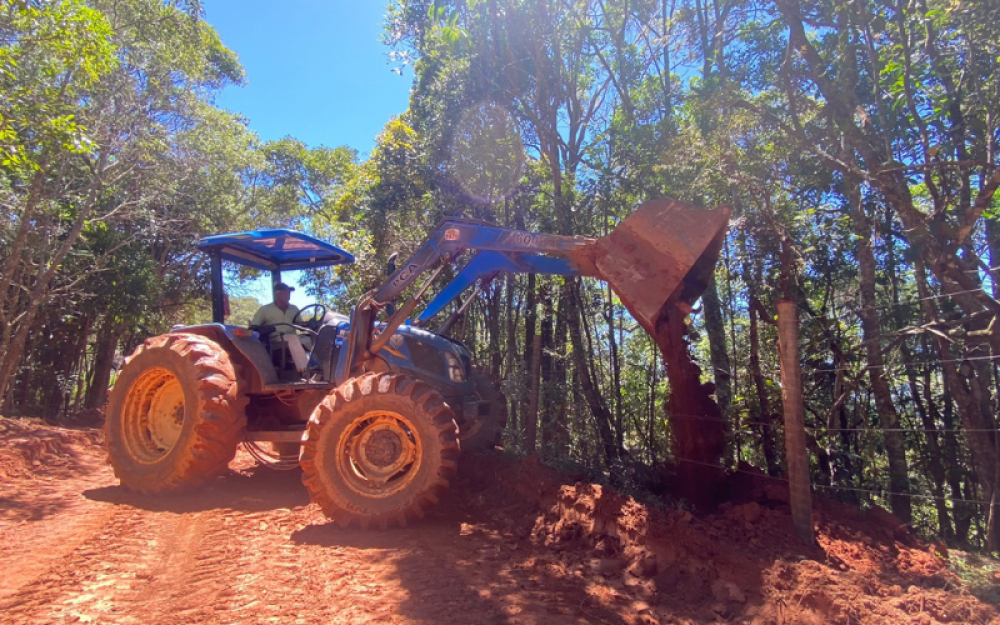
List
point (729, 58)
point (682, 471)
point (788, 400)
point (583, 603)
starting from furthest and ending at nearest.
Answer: point (729, 58) < point (682, 471) < point (788, 400) < point (583, 603)

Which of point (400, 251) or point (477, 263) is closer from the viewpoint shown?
point (477, 263)

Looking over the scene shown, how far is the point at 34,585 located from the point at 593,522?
3.77 meters

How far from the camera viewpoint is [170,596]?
12.3ft

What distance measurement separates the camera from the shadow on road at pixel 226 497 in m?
5.96

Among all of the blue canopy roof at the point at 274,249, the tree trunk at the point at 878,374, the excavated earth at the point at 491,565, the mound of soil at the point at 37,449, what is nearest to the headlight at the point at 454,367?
the excavated earth at the point at 491,565

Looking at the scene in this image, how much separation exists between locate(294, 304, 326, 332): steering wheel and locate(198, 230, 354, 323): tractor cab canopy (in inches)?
24.2

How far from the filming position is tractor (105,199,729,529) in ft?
16.8

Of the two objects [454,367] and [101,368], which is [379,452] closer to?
[454,367]

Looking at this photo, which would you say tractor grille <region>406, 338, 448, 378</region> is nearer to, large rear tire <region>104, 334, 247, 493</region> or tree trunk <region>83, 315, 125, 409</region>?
large rear tire <region>104, 334, 247, 493</region>

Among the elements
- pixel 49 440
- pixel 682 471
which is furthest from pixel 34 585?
pixel 49 440

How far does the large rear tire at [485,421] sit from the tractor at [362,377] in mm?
22

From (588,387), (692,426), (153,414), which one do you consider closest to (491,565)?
(692,426)

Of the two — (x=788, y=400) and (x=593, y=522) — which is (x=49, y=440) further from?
(x=788, y=400)

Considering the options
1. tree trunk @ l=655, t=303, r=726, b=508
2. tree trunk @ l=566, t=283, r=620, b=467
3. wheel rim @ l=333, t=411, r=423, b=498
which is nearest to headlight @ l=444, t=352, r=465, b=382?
wheel rim @ l=333, t=411, r=423, b=498
